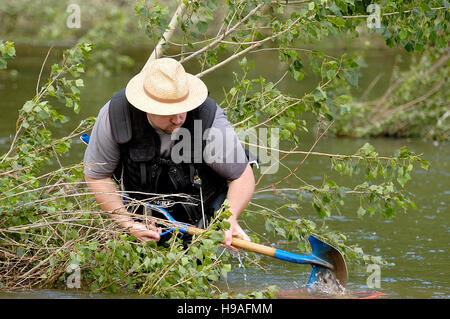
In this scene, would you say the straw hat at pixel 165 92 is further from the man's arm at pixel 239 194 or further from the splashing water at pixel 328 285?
the splashing water at pixel 328 285

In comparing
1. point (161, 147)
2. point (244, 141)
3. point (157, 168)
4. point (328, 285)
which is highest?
point (161, 147)

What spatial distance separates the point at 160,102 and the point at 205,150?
0.44m

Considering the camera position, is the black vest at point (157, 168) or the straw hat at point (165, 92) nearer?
the straw hat at point (165, 92)

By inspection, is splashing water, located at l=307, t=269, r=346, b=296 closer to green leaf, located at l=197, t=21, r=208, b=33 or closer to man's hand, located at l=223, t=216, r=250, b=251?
man's hand, located at l=223, t=216, r=250, b=251

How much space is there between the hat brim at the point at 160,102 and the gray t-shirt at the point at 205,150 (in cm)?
22

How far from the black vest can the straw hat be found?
12 centimetres

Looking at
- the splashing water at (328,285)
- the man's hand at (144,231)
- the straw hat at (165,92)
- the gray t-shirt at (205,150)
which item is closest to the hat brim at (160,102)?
the straw hat at (165,92)

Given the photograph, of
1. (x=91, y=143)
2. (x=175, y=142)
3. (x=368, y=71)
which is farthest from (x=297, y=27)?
(x=368, y=71)

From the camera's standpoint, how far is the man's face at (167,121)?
4.93 m

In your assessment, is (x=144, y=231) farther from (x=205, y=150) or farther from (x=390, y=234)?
(x=390, y=234)

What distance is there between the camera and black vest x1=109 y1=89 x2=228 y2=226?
5.02 m

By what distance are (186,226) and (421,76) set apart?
753cm

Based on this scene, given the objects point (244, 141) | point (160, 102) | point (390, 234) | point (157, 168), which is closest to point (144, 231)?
point (157, 168)

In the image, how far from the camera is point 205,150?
5.07m
